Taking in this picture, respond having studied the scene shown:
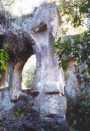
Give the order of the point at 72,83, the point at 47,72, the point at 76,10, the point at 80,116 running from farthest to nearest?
the point at 72,83
the point at 80,116
the point at 47,72
the point at 76,10

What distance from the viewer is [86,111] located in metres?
12.2

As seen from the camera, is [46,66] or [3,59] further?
[3,59]

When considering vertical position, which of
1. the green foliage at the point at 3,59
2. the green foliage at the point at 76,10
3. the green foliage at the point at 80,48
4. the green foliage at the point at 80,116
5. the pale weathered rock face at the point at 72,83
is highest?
the green foliage at the point at 76,10

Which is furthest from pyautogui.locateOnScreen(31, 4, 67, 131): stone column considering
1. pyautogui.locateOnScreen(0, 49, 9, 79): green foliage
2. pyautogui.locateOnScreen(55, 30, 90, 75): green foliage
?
pyautogui.locateOnScreen(55, 30, 90, 75): green foliage

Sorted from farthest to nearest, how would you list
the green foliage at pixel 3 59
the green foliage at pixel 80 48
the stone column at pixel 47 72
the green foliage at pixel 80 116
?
the green foliage at pixel 3 59
the green foliage at pixel 80 116
the stone column at pixel 47 72
the green foliage at pixel 80 48

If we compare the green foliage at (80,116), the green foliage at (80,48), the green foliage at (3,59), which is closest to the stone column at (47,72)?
the green foliage at (80,116)

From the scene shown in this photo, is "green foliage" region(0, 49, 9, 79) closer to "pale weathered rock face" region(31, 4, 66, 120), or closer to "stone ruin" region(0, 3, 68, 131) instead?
"stone ruin" region(0, 3, 68, 131)

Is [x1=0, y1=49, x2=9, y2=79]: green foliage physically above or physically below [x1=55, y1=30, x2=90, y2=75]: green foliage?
above

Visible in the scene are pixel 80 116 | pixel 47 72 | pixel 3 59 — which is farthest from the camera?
pixel 3 59

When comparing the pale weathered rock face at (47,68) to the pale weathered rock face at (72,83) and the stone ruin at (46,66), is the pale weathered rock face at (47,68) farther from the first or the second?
the pale weathered rock face at (72,83)

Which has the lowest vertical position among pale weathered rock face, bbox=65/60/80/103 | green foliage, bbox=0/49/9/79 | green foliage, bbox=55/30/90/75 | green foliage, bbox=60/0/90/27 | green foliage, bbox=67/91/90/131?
green foliage, bbox=67/91/90/131

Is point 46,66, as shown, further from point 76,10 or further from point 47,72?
point 76,10

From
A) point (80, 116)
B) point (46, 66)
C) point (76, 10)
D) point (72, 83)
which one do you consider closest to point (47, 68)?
point (46, 66)

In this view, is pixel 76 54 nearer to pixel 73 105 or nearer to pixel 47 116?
pixel 47 116
